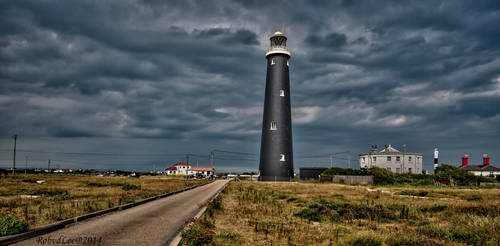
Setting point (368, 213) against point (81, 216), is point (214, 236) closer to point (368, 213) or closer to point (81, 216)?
point (81, 216)

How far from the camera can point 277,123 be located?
160 feet

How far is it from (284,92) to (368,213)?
118 feet

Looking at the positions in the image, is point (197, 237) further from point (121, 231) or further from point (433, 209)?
point (433, 209)

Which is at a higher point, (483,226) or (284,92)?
(284,92)

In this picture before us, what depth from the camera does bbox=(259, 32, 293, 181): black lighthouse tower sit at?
1911 inches

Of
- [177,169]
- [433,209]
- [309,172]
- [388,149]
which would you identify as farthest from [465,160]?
[177,169]

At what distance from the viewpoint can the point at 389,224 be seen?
44.5ft

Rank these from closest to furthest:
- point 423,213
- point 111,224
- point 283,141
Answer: point 111,224 → point 423,213 → point 283,141

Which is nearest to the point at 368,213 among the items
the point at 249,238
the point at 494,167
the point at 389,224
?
the point at 389,224

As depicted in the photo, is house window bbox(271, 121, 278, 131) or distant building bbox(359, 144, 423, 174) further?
distant building bbox(359, 144, 423, 174)

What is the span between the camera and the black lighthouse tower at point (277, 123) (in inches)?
1911

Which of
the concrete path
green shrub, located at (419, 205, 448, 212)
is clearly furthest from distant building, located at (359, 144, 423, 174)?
the concrete path

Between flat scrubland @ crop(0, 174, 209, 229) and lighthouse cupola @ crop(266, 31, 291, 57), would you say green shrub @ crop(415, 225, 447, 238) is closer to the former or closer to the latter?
flat scrubland @ crop(0, 174, 209, 229)

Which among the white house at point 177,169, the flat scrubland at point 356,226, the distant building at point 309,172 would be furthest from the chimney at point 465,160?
the white house at point 177,169
